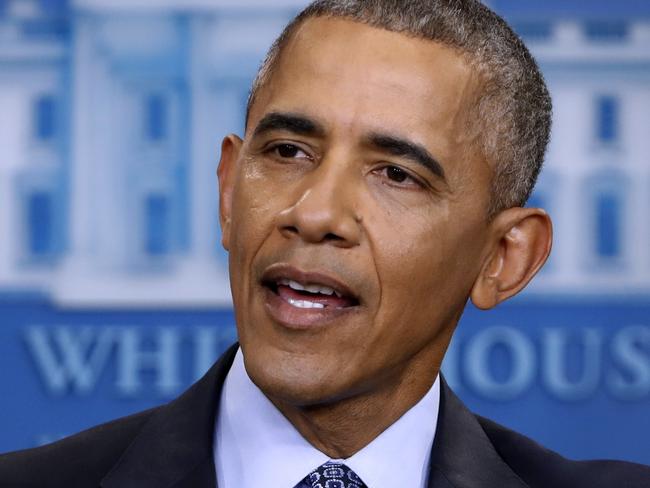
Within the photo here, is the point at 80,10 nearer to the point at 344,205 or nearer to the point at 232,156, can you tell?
the point at 232,156

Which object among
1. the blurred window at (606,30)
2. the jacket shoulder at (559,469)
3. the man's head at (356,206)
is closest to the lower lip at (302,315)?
the man's head at (356,206)

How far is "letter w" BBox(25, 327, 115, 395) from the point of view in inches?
128

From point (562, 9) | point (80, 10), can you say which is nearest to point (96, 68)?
A: point (80, 10)

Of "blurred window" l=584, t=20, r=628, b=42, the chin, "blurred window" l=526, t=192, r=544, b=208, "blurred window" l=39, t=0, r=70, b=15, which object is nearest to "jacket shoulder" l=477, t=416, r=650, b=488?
the chin

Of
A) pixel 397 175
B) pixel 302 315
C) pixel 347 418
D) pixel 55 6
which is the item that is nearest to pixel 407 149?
pixel 397 175

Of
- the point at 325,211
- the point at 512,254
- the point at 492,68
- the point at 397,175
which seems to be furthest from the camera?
the point at 512,254

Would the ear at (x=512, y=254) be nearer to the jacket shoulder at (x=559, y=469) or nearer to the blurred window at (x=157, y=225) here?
the jacket shoulder at (x=559, y=469)

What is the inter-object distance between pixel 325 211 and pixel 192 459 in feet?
1.44

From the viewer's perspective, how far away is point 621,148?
3285mm

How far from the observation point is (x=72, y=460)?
77.2 inches

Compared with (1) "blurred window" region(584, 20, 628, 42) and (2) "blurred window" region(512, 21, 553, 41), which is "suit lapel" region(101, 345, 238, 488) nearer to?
(2) "blurred window" region(512, 21, 553, 41)

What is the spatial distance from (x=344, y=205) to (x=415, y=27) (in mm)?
305

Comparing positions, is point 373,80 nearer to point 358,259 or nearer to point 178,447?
point 358,259

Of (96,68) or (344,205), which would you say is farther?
(96,68)
